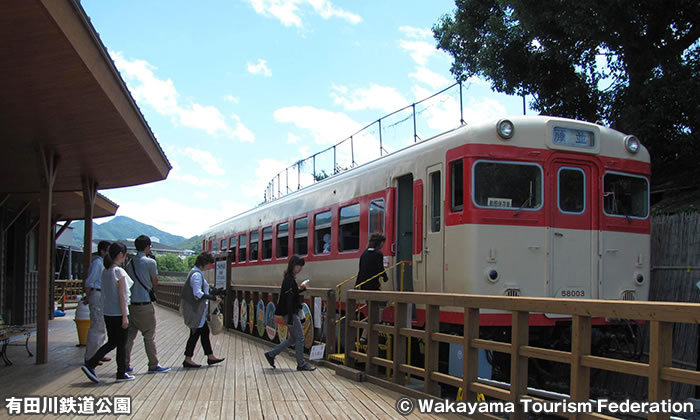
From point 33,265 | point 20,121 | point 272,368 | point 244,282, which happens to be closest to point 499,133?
point 272,368

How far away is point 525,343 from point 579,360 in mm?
656

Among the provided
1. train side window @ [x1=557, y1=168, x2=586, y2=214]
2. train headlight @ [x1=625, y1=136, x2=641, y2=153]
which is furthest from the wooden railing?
train headlight @ [x1=625, y1=136, x2=641, y2=153]

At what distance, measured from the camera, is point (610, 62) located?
14.7 m

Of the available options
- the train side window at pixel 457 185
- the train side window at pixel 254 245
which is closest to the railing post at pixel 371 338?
the train side window at pixel 457 185

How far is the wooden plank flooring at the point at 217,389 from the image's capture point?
5668 millimetres

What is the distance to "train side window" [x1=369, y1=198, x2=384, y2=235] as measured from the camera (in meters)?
9.36

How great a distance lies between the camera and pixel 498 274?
7402 mm

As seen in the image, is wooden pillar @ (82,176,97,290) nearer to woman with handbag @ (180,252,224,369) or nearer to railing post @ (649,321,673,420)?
woman with handbag @ (180,252,224,369)

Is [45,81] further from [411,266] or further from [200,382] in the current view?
[411,266]

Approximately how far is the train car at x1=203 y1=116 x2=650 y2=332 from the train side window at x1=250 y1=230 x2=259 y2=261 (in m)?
7.55

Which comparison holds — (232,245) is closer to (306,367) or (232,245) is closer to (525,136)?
(306,367)

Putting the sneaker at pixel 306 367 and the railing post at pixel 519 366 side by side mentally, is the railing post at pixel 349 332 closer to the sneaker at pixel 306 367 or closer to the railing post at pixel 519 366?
the sneaker at pixel 306 367

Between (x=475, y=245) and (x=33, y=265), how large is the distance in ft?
42.0

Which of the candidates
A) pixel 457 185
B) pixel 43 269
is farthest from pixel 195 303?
pixel 457 185
